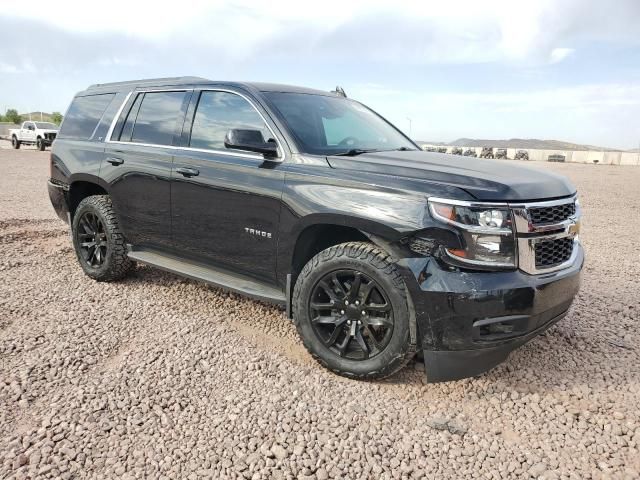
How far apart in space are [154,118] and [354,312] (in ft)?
8.56

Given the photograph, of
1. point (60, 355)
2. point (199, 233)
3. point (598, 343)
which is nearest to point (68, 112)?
point (199, 233)

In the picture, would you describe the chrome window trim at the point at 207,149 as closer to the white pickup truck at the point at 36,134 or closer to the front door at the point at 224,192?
the front door at the point at 224,192

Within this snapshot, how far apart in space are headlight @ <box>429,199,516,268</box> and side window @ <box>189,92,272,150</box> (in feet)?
5.24

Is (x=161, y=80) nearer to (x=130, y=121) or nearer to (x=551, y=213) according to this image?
(x=130, y=121)

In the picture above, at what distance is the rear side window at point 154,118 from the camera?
4266 millimetres

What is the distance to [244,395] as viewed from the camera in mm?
3018

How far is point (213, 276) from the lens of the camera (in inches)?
155

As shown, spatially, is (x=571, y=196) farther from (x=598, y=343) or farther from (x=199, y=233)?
(x=199, y=233)

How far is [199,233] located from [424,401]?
6.91 ft

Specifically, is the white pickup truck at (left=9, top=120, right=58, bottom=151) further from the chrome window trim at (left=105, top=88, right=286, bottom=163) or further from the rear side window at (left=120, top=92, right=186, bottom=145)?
the rear side window at (left=120, top=92, right=186, bottom=145)

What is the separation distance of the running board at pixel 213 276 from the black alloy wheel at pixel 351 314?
1.21 ft

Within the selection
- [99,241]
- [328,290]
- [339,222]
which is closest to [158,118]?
[99,241]

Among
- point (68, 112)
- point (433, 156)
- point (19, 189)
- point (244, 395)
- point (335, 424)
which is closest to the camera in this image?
point (335, 424)

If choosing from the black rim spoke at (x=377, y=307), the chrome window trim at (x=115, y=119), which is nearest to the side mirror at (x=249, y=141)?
the black rim spoke at (x=377, y=307)
